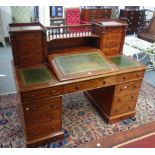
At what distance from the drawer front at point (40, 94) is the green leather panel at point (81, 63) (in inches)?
8.8

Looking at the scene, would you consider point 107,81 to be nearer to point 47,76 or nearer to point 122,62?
point 122,62

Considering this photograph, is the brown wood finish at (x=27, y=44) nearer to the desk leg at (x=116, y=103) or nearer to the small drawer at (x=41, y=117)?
the small drawer at (x=41, y=117)

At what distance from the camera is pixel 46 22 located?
5.21m

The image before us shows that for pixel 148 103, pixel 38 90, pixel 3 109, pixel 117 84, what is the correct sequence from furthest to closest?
pixel 148 103, pixel 3 109, pixel 117 84, pixel 38 90

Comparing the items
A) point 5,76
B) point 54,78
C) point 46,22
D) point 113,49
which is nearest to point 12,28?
point 54,78

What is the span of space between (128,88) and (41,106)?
119cm

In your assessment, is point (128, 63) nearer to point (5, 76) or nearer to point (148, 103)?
point (148, 103)

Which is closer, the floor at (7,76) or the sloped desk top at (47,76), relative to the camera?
the sloped desk top at (47,76)

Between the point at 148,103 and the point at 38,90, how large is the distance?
205 centimetres

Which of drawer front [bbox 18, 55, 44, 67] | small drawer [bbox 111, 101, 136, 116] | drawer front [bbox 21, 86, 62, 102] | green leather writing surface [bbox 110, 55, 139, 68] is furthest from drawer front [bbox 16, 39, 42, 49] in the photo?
small drawer [bbox 111, 101, 136, 116]

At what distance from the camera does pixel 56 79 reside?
82.7 inches

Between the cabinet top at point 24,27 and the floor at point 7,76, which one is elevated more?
the cabinet top at point 24,27

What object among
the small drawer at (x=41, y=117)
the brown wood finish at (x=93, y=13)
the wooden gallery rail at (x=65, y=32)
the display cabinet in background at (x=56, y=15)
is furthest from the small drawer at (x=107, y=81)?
the brown wood finish at (x=93, y=13)

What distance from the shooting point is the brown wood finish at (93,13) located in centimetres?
644
